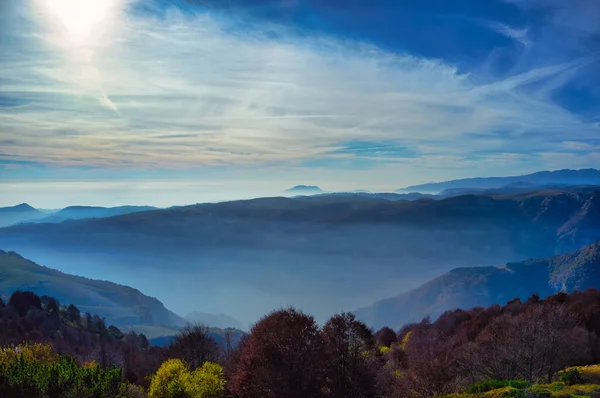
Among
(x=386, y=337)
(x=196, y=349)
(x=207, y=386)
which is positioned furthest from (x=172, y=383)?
(x=386, y=337)

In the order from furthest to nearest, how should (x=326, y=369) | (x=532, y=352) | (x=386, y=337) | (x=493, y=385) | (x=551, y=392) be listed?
(x=386, y=337)
(x=326, y=369)
(x=532, y=352)
(x=493, y=385)
(x=551, y=392)

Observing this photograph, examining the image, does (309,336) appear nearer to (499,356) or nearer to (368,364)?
(368,364)

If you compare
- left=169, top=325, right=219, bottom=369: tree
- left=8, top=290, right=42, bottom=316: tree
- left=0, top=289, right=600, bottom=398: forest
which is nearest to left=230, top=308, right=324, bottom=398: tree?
left=0, top=289, right=600, bottom=398: forest

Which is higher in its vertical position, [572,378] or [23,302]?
[572,378]

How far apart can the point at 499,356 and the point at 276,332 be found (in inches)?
704

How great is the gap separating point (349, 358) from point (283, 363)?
5457mm

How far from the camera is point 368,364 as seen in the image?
38656mm

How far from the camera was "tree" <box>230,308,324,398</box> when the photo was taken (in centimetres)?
3619

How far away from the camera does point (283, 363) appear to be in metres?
36.9

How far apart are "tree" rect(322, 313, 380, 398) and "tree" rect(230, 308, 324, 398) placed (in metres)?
1.00

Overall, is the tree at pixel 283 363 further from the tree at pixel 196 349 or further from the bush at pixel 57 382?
the tree at pixel 196 349

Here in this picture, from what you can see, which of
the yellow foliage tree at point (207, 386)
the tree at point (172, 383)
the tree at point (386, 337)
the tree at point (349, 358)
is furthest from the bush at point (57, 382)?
the tree at point (386, 337)

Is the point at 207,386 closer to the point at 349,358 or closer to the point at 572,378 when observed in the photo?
the point at 349,358

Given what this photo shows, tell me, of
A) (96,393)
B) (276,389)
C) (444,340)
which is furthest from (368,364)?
(444,340)
